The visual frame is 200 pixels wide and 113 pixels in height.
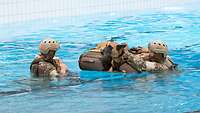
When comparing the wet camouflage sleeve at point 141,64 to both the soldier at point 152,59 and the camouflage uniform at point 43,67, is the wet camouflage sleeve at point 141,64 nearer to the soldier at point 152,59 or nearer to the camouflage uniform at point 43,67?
the soldier at point 152,59

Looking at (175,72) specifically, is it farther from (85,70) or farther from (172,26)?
(172,26)

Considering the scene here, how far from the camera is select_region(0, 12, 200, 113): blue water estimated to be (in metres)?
6.81

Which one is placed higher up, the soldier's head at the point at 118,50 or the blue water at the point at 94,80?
the soldier's head at the point at 118,50

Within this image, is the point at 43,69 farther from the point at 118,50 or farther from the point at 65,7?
the point at 65,7

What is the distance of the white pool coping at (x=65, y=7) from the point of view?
15.0 metres

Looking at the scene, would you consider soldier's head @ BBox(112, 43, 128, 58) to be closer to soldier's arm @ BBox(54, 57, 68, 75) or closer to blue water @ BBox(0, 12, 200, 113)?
blue water @ BBox(0, 12, 200, 113)

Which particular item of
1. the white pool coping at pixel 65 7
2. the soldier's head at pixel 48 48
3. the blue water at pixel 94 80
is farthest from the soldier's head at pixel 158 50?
the white pool coping at pixel 65 7

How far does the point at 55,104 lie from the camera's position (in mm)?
6895

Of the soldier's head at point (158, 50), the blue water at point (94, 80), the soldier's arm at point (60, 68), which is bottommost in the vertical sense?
the blue water at point (94, 80)

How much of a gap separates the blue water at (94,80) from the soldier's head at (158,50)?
262mm

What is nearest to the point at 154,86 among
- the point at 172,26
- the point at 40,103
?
the point at 40,103

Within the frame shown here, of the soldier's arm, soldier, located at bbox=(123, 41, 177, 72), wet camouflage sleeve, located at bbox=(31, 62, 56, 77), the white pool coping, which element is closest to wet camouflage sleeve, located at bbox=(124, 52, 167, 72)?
soldier, located at bbox=(123, 41, 177, 72)

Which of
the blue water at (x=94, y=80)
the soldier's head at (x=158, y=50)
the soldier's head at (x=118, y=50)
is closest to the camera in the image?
the blue water at (x=94, y=80)

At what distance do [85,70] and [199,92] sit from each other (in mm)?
1926
